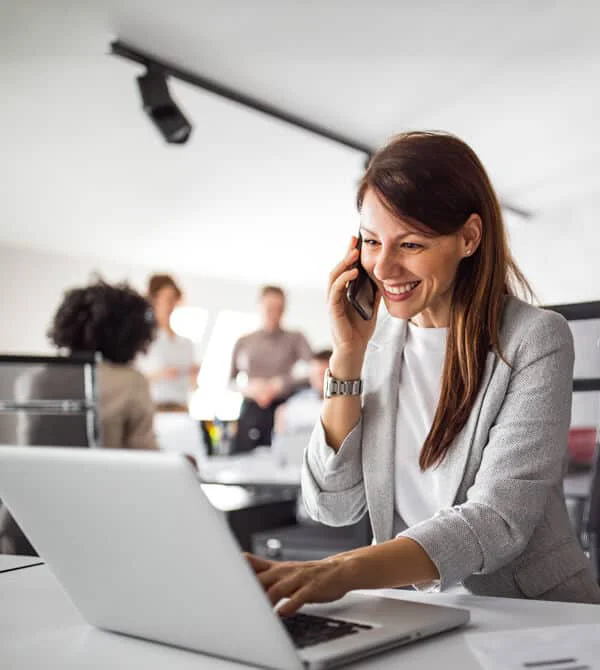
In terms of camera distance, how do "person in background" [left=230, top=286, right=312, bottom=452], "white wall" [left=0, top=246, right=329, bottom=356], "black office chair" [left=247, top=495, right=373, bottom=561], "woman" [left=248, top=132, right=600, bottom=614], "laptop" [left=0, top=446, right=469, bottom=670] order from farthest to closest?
"white wall" [left=0, top=246, right=329, bottom=356] < "person in background" [left=230, top=286, right=312, bottom=452] < "black office chair" [left=247, top=495, right=373, bottom=561] < "woman" [left=248, top=132, right=600, bottom=614] < "laptop" [left=0, top=446, right=469, bottom=670]

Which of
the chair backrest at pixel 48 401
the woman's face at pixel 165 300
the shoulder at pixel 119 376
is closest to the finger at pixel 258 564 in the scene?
the chair backrest at pixel 48 401

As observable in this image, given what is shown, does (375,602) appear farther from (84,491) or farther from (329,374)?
(329,374)

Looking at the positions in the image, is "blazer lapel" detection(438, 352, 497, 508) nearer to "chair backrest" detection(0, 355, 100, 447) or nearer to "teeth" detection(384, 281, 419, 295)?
"teeth" detection(384, 281, 419, 295)

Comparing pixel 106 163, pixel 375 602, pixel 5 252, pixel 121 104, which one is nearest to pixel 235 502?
pixel 375 602

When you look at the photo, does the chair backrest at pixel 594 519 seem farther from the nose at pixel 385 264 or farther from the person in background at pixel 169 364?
the person in background at pixel 169 364

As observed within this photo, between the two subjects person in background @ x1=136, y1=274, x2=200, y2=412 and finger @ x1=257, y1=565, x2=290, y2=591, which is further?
person in background @ x1=136, y1=274, x2=200, y2=412

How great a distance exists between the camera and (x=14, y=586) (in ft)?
3.58

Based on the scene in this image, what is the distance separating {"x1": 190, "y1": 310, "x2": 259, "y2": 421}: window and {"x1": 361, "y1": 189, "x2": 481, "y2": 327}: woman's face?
33.3ft

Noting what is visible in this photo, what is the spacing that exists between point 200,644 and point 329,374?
2.21 feet

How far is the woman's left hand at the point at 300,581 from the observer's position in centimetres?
81

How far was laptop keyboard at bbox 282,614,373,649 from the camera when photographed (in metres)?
0.75

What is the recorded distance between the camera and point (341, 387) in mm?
1358

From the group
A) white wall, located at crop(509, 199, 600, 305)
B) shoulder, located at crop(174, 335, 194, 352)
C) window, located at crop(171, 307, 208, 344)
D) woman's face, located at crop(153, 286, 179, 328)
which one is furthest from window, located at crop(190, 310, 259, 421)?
woman's face, located at crop(153, 286, 179, 328)

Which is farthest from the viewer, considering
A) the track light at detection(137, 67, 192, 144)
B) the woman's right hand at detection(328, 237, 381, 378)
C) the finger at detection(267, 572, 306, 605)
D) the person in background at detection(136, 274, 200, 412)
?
the person in background at detection(136, 274, 200, 412)
